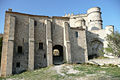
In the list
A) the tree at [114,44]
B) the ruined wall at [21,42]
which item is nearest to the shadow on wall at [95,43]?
the tree at [114,44]

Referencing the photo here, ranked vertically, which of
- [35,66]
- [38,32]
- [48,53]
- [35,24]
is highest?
[35,24]

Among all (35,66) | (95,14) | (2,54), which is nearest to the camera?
(2,54)

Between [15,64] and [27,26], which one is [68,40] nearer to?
[27,26]

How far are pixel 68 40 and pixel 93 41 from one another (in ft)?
35.4

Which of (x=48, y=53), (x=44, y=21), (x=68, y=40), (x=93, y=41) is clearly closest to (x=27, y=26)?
(x=44, y=21)

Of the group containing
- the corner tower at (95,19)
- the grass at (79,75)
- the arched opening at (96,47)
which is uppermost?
the corner tower at (95,19)

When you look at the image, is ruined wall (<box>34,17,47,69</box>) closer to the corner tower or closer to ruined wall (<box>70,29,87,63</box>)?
ruined wall (<box>70,29,87,63</box>)

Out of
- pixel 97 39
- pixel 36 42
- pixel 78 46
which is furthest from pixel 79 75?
pixel 97 39

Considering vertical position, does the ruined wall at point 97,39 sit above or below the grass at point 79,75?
above

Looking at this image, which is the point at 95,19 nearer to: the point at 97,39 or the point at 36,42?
the point at 97,39

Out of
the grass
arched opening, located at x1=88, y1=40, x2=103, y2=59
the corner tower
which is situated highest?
the corner tower

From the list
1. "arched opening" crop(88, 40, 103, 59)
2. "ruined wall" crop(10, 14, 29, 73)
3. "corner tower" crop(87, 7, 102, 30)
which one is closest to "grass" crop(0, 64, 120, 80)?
"ruined wall" crop(10, 14, 29, 73)

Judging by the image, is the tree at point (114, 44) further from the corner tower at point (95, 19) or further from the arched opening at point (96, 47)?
the corner tower at point (95, 19)

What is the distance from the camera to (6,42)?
2127 cm
